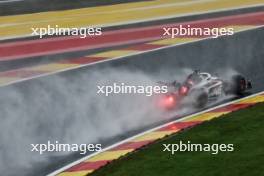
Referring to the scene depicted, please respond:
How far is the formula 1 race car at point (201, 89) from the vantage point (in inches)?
715

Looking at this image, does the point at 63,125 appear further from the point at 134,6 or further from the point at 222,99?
the point at 134,6

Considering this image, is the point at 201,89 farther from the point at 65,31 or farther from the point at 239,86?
the point at 65,31

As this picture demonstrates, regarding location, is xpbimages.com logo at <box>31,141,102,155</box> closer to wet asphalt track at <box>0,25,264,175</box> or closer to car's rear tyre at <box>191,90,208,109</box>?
wet asphalt track at <box>0,25,264,175</box>

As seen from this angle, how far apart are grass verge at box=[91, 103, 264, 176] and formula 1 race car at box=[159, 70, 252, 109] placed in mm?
1432

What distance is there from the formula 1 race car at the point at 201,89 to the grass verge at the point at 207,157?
1432mm

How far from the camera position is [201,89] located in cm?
1845

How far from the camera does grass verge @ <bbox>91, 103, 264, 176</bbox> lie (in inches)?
556

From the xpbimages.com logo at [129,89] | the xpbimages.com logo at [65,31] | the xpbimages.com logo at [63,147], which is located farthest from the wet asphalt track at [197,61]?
the xpbimages.com logo at [65,31]

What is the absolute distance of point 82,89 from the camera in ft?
62.2

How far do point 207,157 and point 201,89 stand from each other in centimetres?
393

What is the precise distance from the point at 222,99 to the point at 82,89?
4024 mm

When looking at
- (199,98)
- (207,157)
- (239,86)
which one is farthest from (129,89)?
(207,157)

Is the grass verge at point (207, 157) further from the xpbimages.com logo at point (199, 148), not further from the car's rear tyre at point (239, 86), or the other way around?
the car's rear tyre at point (239, 86)

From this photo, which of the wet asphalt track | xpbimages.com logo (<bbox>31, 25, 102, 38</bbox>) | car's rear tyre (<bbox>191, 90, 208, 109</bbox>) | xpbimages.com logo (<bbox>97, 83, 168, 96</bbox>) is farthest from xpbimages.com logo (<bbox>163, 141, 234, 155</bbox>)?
xpbimages.com logo (<bbox>31, 25, 102, 38</bbox>)
